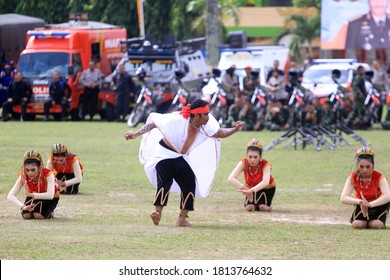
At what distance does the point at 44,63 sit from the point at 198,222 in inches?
836

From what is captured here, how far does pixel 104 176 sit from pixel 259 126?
1243cm

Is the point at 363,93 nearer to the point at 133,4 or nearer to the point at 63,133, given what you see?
the point at 63,133

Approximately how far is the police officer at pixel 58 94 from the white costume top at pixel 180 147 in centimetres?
1971

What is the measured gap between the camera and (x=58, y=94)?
112ft

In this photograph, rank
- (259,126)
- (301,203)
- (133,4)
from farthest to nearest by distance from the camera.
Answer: (133,4) → (259,126) → (301,203)

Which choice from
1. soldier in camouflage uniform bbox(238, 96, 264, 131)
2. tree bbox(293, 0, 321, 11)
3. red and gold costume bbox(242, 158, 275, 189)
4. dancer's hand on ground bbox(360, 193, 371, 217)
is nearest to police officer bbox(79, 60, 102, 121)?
soldier in camouflage uniform bbox(238, 96, 264, 131)

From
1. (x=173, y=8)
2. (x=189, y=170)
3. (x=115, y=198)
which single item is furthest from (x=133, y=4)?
(x=189, y=170)

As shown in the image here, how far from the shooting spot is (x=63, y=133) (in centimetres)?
3031

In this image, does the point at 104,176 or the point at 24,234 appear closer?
the point at 24,234

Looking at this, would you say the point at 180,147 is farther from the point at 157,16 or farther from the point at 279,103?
the point at 157,16

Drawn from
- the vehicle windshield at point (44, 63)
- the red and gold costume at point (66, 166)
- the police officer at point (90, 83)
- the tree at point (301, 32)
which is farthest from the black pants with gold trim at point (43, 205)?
the tree at point (301, 32)

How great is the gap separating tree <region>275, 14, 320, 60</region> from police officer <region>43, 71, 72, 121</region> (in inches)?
1239

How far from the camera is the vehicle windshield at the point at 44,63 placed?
115 ft

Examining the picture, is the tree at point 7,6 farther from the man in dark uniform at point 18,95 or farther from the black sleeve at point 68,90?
the black sleeve at point 68,90
